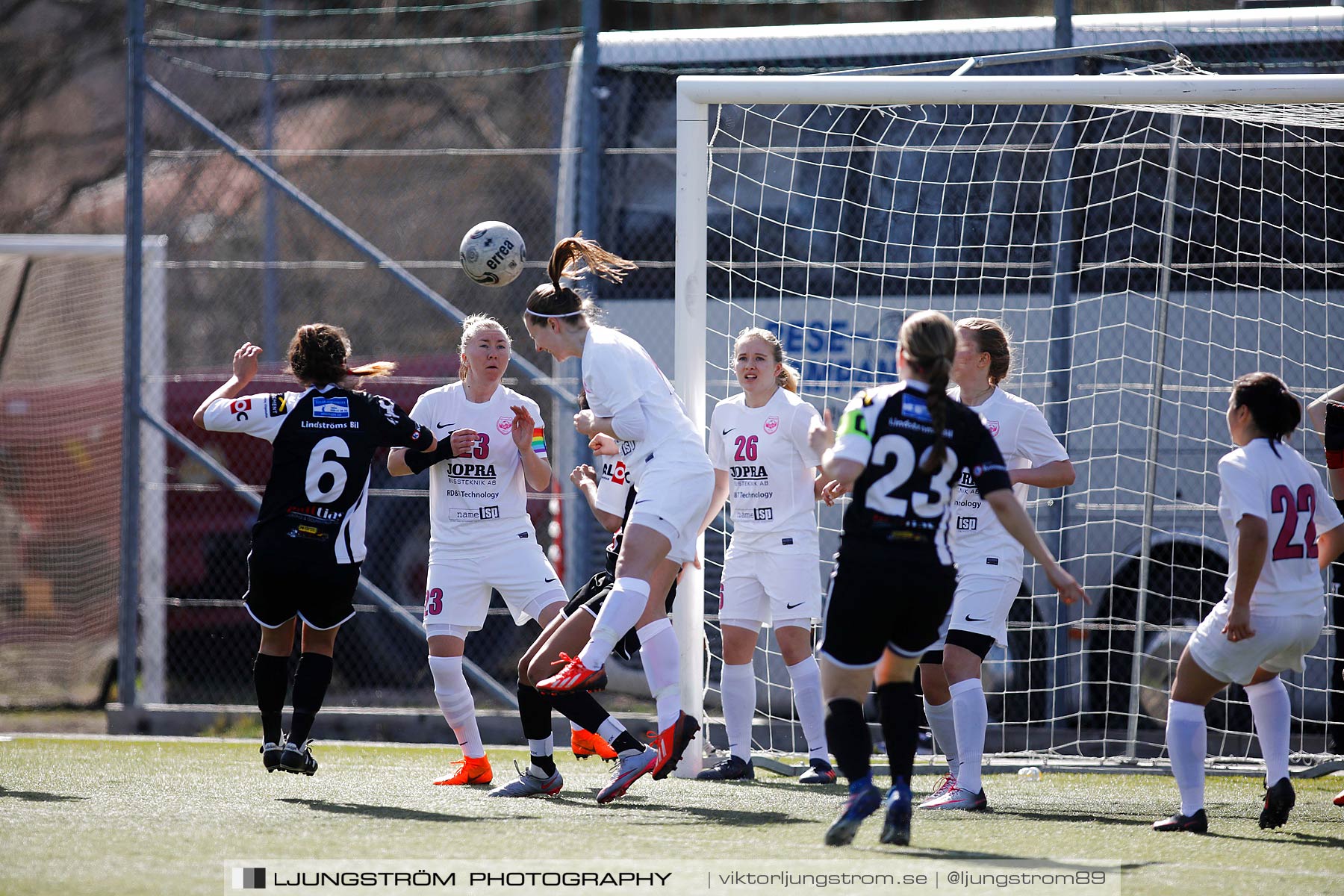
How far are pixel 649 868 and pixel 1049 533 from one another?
498 cm

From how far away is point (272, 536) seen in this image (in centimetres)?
593

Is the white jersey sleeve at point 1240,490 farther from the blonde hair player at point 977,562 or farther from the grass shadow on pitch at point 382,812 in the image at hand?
the grass shadow on pitch at point 382,812

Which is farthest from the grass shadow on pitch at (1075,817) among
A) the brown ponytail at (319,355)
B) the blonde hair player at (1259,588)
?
the brown ponytail at (319,355)

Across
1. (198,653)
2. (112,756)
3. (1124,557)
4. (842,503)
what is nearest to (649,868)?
(112,756)

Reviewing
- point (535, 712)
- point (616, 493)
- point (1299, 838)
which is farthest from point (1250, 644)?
point (616, 493)

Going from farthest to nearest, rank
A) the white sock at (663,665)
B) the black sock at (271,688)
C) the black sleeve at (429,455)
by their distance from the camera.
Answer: the black sleeve at (429,455) → the black sock at (271,688) → the white sock at (663,665)

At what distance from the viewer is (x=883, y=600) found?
4.41m

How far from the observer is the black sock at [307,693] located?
5.97 m

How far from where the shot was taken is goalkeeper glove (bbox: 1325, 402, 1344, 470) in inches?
252

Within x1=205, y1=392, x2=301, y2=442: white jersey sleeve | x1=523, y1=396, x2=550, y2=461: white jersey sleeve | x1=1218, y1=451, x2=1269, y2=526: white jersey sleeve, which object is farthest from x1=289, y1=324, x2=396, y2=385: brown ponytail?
x1=1218, y1=451, x2=1269, y2=526: white jersey sleeve

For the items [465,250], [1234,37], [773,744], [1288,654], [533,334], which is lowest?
[773,744]

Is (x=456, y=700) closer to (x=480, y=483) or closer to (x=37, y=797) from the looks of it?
(x=480, y=483)

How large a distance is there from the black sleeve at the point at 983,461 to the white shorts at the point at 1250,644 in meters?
1.04

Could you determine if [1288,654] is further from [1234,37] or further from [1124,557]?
[1234,37]
